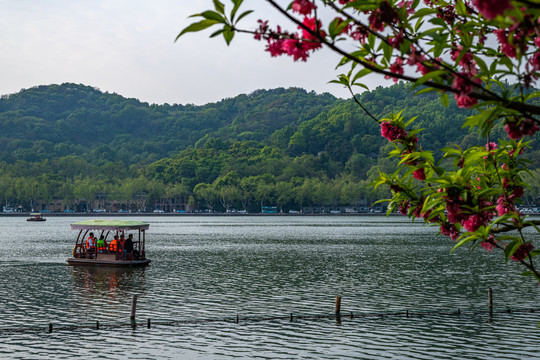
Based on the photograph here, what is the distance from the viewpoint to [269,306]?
32.2m

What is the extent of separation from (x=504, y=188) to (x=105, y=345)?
18.2 meters

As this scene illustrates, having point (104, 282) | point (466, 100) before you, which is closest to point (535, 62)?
point (466, 100)

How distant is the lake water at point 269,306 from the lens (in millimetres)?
22469

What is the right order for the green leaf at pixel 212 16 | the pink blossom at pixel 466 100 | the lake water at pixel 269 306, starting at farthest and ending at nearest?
the lake water at pixel 269 306 < the pink blossom at pixel 466 100 < the green leaf at pixel 212 16

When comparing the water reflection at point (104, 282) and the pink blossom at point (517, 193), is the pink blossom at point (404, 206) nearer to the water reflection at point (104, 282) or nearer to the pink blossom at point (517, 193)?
the pink blossom at point (517, 193)

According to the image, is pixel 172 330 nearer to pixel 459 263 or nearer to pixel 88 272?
pixel 88 272

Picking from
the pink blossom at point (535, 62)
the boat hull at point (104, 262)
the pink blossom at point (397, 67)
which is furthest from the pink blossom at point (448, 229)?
the boat hull at point (104, 262)

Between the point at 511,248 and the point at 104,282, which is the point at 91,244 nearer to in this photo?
the point at 104,282

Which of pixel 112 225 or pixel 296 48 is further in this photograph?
pixel 112 225

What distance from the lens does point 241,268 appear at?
52000mm

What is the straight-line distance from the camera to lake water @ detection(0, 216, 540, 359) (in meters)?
22.5

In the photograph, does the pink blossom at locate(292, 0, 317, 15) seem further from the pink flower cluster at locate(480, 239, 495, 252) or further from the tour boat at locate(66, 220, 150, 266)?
the tour boat at locate(66, 220, 150, 266)

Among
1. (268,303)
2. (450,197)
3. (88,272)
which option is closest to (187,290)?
(268,303)

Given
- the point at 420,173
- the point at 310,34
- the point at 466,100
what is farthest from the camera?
the point at 420,173
